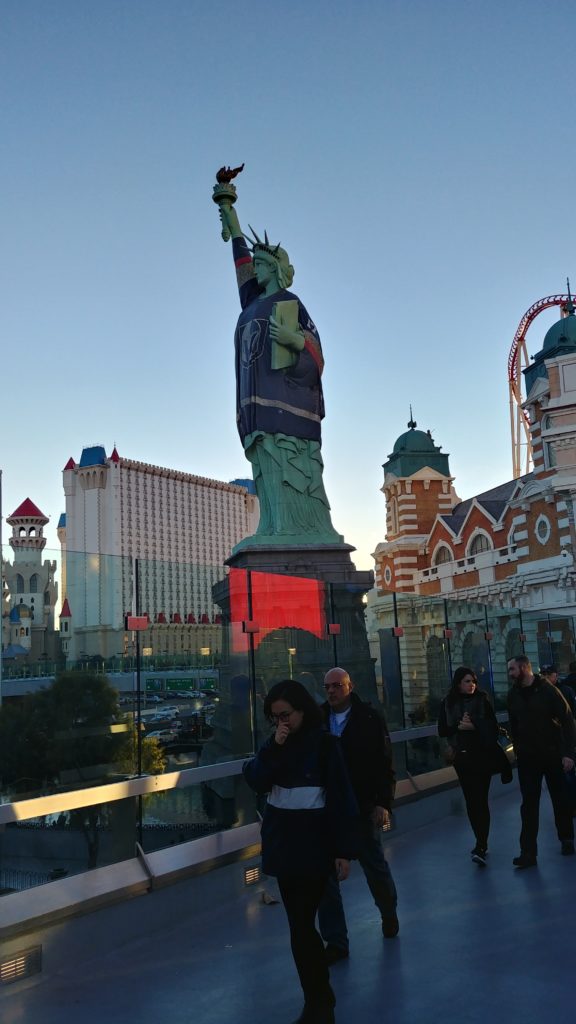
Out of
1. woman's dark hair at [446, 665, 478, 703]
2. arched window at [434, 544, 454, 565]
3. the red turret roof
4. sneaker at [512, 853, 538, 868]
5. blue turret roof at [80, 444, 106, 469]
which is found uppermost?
blue turret roof at [80, 444, 106, 469]

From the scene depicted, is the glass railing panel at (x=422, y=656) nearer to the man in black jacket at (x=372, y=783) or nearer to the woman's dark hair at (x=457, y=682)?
the woman's dark hair at (x=457, y=682)

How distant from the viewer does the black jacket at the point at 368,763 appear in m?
4.49

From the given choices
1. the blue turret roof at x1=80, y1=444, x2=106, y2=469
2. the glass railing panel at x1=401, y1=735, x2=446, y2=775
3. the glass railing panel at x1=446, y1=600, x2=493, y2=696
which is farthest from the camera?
the blue turret roof at x1=80, y1=444, x2=106, y2=469

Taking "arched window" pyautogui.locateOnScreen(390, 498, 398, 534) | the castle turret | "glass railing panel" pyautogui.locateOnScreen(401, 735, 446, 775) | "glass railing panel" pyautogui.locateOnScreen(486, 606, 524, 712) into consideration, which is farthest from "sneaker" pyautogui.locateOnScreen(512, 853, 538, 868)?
"arched window" pyautogui.locateOnScreen(390, 498, 398, 534)

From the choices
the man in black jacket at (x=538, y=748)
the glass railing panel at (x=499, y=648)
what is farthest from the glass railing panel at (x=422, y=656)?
the man in black jacket at (x=538, y=748)

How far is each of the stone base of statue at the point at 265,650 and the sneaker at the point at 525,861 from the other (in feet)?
6.63

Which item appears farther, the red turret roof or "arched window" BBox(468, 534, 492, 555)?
the red turret roof

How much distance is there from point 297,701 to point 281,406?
15340 mm

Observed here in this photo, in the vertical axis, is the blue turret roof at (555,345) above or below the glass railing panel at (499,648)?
above

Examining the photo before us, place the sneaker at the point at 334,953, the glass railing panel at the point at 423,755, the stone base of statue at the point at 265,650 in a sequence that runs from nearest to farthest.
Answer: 1. the sneaker at the point at 334,953
2. the stone base of statue at the point at 265,650
3. the glass railing panel at the point at 423,755

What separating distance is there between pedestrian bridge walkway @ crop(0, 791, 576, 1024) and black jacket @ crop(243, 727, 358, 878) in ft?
2.40

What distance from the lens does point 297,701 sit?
3.55 metres

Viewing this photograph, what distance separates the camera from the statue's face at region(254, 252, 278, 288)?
19.2m

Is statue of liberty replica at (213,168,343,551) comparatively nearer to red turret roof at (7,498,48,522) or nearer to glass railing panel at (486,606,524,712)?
glass railing panel at (486,606,524,712)
